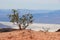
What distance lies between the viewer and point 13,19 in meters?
9.41

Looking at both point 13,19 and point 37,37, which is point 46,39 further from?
point 13,19

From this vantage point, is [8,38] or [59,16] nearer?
[8,38]

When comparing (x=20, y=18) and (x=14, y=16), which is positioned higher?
(x=14, y=16)

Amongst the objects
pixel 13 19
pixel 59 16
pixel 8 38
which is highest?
pixel 8 38

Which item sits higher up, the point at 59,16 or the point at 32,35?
the point at 32,35

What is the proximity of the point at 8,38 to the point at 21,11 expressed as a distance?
4.81 metres

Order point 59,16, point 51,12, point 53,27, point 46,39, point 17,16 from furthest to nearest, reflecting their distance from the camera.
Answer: point 51,12 < point 59,16 < point 53,27 < point 17,16 < point 46,39

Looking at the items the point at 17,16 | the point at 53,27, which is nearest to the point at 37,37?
the point at 17,16

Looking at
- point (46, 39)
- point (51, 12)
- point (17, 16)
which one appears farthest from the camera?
point (51, 12)

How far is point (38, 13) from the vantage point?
Answer: 58.7 ft

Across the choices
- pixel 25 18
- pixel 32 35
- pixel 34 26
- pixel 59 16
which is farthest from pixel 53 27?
pixel 32 35

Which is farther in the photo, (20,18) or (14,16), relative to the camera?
(20,18)

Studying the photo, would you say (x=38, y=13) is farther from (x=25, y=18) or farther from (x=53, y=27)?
(x=25, y=18)

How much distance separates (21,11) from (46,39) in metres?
5.03
